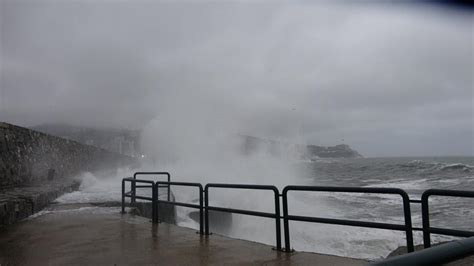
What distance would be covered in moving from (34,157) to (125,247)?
29.3 feet

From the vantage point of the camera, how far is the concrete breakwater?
7.75m

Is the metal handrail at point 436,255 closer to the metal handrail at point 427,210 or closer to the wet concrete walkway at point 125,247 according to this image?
the metal handrail at point 427,210

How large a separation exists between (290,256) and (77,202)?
7.52 meters

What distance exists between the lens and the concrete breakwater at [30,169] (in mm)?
7750

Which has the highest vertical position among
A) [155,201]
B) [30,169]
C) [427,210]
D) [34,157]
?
[34,157]

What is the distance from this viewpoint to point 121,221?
724 centimetres

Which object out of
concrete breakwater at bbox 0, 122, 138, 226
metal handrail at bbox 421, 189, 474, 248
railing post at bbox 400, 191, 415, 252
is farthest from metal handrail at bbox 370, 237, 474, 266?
concrete breakwater at bbox 0, 122, 138, 226

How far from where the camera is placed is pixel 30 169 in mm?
11930

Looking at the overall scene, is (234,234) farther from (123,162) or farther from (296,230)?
(123,162)

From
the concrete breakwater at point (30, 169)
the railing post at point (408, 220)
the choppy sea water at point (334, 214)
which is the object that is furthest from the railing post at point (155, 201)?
the railing post at point (408, 220)

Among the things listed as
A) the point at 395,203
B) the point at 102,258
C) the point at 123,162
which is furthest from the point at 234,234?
the point at 123,162

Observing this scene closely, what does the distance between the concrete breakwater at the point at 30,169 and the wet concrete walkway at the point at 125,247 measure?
604 mm

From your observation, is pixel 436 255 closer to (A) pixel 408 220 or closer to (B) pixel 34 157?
(A) pixel 408 220

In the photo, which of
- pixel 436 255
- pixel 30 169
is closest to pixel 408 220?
pixel 436 255
